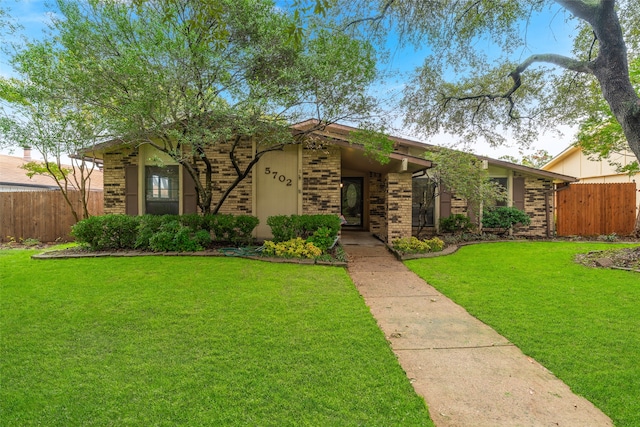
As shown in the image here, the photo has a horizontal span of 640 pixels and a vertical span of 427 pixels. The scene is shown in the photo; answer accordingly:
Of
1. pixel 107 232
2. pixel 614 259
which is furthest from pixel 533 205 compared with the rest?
pixel 107 232

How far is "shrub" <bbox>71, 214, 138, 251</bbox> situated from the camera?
7.59m

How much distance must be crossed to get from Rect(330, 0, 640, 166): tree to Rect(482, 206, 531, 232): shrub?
2.44 metres

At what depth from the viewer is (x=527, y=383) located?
2.56 meters

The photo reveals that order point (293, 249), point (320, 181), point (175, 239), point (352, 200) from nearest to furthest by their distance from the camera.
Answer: point (293, 249), point (175, 239), point (320, 181), point (352, 200)

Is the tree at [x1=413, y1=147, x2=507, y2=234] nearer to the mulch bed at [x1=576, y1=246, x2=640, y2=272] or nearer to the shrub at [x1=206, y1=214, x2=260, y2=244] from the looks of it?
the mulch bed at [x1=576, y1=246, x2=640, y2=272]

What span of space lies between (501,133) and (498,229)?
11.6ft

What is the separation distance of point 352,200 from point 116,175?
8064mm

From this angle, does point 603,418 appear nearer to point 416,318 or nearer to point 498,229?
point 416,318

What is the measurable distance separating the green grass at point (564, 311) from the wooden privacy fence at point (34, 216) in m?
11.6

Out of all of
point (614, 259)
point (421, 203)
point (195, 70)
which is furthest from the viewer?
point (421, 203)

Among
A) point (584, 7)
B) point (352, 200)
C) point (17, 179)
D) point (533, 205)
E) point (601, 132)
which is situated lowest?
point (533, 205)

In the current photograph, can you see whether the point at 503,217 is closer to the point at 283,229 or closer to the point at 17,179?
the point at 283,229

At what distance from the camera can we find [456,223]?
449 inches

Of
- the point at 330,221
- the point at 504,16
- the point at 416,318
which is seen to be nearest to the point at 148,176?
the point at 330,221
